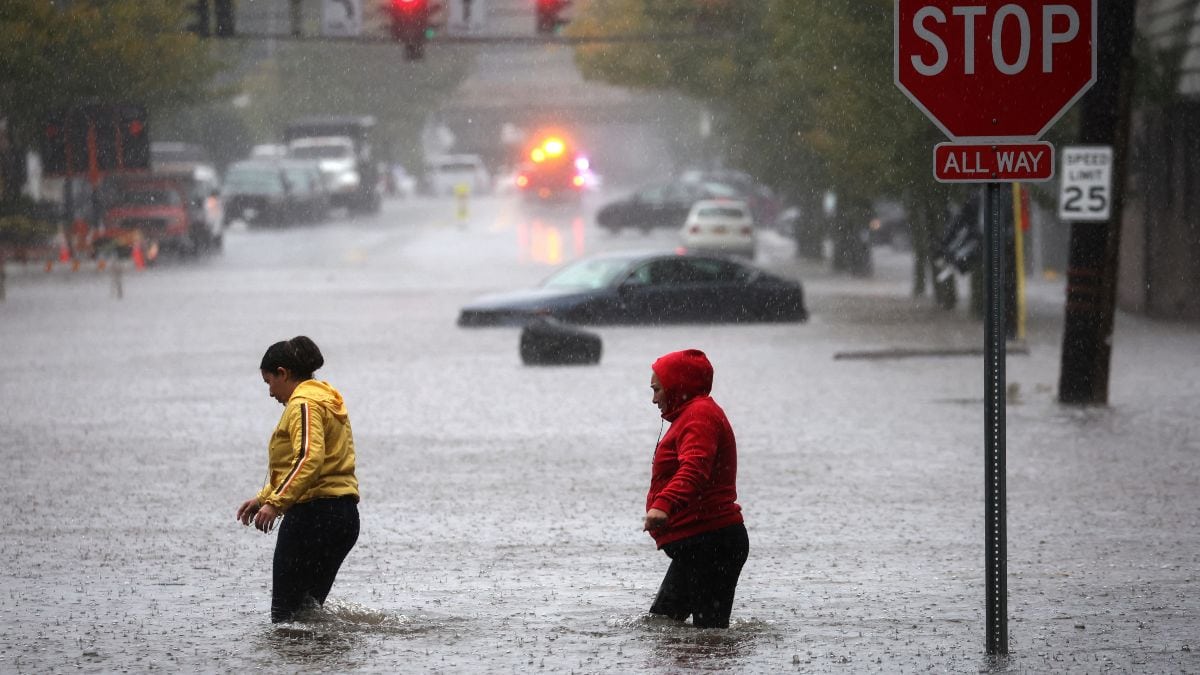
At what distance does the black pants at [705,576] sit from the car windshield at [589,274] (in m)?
19.5

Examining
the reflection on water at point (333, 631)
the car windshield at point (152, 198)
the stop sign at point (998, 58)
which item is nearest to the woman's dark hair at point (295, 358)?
the reflection on water at point (333, 631)

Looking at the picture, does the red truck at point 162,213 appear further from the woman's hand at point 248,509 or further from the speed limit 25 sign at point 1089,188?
the woman's hand at point 248,509

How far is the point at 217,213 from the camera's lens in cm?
4953

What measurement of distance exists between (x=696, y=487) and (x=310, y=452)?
1.41 metres

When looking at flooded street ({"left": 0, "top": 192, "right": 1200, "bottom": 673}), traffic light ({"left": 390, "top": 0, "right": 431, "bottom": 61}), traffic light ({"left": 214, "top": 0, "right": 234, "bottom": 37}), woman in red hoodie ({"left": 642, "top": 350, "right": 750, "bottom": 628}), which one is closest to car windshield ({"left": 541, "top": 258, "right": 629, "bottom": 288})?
flooded street ({"left": 0, "top": 192, "right": 1200, "bottom": 673})

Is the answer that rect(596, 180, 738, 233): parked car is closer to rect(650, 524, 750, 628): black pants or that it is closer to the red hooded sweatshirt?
rect(650, 524, 750, 628): black pants

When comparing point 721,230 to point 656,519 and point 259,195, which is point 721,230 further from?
point 656,519

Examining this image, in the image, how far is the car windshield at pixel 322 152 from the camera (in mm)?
73125

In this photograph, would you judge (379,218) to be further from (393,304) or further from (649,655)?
(649,655)

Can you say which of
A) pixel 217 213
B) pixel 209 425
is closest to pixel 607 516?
pixel 209 425

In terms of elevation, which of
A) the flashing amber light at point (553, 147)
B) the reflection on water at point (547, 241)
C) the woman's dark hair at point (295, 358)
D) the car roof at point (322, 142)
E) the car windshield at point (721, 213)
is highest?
the woman's dark hair at point (295, 358)

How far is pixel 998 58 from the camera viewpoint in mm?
7008

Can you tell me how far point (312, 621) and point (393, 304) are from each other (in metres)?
23.9

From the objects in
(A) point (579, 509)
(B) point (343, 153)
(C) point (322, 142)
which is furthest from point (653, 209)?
(A) point (579, 509)
